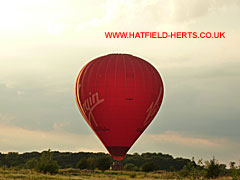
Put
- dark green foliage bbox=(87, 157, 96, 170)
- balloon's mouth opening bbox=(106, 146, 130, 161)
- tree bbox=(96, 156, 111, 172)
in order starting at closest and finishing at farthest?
balloon's mouth opening bbox=(106, 146, 130, 161) → tree bbox=(96, 156, 111, 172) → dark green foliage bbox=(87, 157, 96, 170)

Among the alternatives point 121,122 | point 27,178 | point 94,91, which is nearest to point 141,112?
point 121,122

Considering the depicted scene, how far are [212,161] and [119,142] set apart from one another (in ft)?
57.5

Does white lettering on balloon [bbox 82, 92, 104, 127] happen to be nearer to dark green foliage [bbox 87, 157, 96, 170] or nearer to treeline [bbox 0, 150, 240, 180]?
treeline [bbox 0, 150, 240, 180]

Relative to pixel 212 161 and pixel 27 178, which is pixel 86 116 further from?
pixel 212 161

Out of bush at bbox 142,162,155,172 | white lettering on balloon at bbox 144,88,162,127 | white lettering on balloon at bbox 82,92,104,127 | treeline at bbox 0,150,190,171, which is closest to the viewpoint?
white lettering on balloon at bbox 82,92,104,127

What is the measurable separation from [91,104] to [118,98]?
3.75 meters

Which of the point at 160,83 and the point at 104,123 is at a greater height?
the point at 160,83

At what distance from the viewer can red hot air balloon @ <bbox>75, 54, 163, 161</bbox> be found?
53094mm

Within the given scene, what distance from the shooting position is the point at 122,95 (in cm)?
5300

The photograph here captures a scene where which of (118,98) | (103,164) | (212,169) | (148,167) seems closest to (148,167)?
(148,167)

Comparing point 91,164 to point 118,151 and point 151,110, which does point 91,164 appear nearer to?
point 118,151

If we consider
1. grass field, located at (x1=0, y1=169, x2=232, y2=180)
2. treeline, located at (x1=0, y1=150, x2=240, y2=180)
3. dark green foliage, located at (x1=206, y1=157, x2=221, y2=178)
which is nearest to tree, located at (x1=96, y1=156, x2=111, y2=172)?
treeline, located at (x1=0, y1=150, x2=240, y2=180)

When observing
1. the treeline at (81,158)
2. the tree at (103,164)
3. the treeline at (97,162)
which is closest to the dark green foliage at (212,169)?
the treeline at (97,162)

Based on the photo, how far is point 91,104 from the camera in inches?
2133
